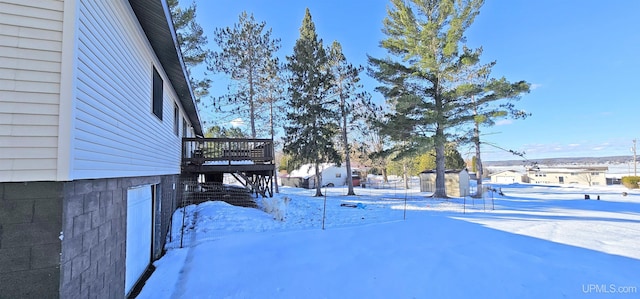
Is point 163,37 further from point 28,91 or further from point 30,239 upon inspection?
point 30,239

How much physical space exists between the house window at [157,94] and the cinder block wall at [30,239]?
11.9ft

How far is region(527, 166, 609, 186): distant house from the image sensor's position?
31666 mm

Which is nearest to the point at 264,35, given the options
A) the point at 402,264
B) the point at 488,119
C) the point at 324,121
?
the point at 324,121

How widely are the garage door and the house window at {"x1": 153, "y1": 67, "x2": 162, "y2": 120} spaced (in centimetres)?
154

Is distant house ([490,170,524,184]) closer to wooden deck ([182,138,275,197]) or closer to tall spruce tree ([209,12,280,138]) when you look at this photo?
tall spruce tree ([209,12,280,138])

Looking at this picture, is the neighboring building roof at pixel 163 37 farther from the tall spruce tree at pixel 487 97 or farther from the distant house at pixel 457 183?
the distant house at pixel 457 183

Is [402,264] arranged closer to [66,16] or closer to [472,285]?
[472,285]

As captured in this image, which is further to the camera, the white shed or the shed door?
the shed door

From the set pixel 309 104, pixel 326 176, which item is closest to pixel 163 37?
pixel 309 104

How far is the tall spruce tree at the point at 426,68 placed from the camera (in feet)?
50.3

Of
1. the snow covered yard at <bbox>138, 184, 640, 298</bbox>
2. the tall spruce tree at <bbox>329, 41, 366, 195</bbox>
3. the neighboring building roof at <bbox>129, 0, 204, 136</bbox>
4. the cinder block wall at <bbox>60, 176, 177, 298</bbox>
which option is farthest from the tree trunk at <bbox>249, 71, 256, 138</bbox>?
the cinder block wall at <bbox>60, 176, 177, 298</bbox>

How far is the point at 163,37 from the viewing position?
4723 mm

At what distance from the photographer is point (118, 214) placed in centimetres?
326

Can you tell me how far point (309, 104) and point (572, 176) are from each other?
35921 millimetres
